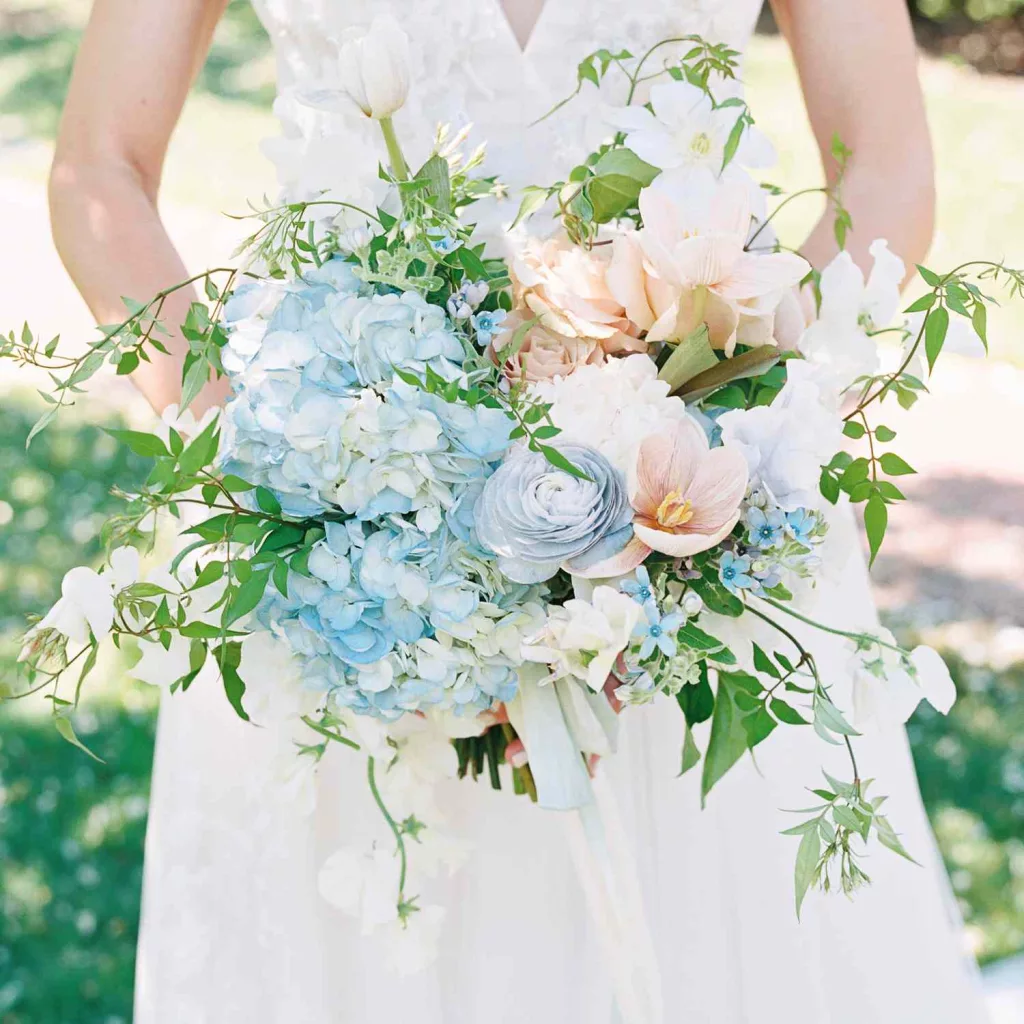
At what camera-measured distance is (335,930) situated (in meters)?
2.02

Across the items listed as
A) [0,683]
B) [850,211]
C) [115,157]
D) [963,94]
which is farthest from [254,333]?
[963,94]

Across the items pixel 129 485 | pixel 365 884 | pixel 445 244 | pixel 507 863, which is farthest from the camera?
pixel 129 485

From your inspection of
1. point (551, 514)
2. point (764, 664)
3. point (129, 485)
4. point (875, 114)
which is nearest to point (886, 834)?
point (764, 664)

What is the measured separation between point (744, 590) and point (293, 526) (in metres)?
0.45

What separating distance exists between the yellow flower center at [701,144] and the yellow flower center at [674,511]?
0.35 metres

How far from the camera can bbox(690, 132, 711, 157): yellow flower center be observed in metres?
1.35

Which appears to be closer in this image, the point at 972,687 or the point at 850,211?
the point at 850,211

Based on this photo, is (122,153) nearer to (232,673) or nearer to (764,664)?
(232,673)

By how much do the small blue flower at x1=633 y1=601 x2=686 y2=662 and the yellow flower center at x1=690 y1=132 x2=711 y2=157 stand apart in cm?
46

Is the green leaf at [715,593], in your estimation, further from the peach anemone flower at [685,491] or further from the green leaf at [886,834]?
the green leaf at [886,834]

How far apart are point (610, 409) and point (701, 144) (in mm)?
292

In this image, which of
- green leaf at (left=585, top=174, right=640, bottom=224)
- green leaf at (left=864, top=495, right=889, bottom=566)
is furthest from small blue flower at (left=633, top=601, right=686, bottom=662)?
green leaf at (left=585, top=174, right=640, bottom=224)

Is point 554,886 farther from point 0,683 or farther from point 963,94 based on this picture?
point 963,94

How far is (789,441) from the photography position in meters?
1.27
